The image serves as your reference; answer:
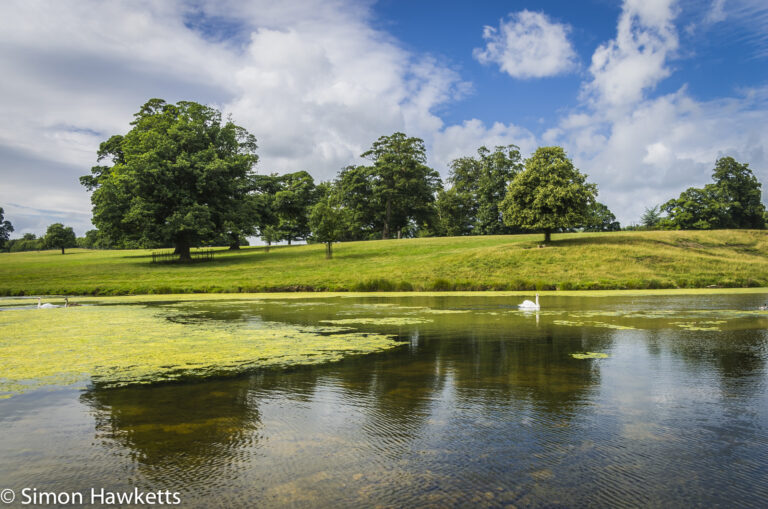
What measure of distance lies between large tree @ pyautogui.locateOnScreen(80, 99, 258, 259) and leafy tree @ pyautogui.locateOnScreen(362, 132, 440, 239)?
24377 millimetres

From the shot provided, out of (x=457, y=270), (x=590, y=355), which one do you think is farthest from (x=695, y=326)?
(x=457, y=270)

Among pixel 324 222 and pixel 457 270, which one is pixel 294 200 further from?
pixel 457 270

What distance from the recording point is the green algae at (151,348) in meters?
8.61

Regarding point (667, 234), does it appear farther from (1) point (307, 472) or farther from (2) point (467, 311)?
(1) point (307, 472)

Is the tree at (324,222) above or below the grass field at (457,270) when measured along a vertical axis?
above

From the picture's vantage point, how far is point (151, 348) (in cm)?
1102

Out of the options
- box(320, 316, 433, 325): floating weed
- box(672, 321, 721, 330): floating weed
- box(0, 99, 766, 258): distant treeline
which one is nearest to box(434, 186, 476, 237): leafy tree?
box(0, 99, 766, 258): distant treeline

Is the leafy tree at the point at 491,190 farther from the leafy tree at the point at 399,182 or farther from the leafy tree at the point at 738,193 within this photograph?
the leafy tree at the point at 738,193

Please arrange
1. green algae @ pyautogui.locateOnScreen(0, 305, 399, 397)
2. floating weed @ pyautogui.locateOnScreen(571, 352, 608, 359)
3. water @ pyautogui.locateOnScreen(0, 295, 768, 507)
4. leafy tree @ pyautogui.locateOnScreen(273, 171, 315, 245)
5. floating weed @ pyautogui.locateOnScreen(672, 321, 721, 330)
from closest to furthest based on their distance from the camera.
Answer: water @ pyautogui.locateOnScreen(0, 295, 768, 507)
green algae @ pyautogui.locateOnScreen(0, 305, 399, 397)
floating weed @ pyautogui.locateOnScreen(571, 352, 608, 359)
floating weed @ pyautogui.locateOnScreen(672, 321, 721, 330)
leafy tree @ pyautogui.locateOnScreen(273, 171, 315, 245)

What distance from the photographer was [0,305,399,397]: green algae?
861cm

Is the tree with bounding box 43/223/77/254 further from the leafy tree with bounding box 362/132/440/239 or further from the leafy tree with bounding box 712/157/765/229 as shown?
the leafy tree with bounding box 712/157/765/229

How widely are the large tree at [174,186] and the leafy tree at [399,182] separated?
2438 cm

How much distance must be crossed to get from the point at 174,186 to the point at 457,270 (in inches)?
1083

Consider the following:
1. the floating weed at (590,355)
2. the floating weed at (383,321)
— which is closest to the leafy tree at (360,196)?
the floating weed at (383,321)
